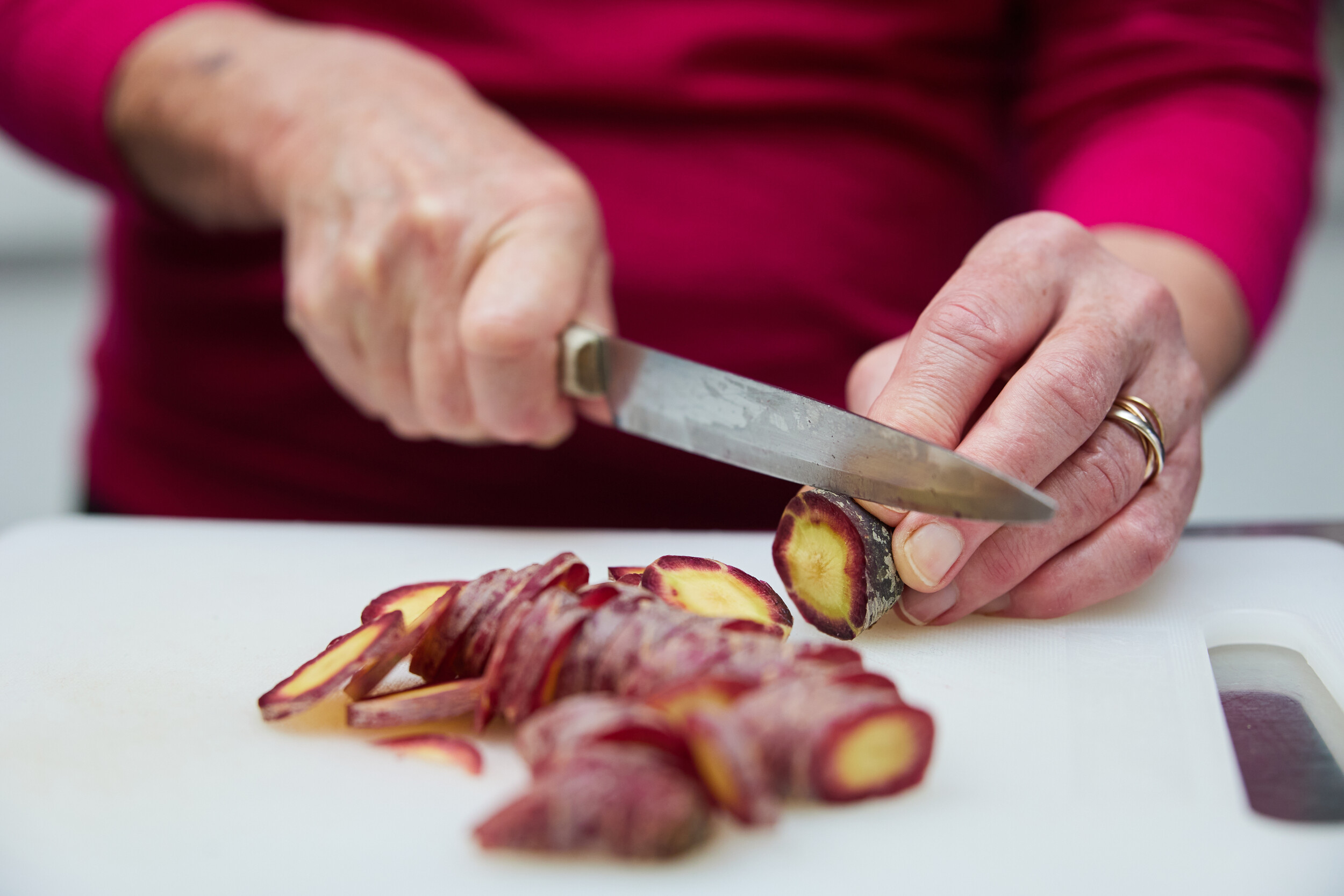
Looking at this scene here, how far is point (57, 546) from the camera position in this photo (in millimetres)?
1294

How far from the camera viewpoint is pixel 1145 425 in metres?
1.04

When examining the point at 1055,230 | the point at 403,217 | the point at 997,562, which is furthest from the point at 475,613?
the point at 1055,230

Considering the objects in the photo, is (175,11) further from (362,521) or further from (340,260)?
(362,521)

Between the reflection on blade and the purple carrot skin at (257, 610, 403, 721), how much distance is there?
394mm

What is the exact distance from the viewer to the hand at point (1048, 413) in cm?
96

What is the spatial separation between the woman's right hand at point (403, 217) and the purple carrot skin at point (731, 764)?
2.09 ft

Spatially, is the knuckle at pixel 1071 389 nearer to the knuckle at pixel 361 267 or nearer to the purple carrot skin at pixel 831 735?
the purple carrot skin at pixel 831 735

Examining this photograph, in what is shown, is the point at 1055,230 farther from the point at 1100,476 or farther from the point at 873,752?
the point at 873,752

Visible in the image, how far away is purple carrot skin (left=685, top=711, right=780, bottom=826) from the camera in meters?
0.65

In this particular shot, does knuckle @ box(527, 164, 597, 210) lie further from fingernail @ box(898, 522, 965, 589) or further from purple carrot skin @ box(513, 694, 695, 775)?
purple carrot skin @ box(513, 694, 695, 775)

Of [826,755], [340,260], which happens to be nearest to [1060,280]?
[826,755]

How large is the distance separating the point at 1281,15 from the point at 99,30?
172 centimetres

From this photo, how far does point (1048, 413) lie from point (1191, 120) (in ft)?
2.67

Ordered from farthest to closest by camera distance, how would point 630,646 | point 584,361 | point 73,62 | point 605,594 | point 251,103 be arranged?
point 73,62
point 251,103
point 584,361
point 605,594
point 630,646
